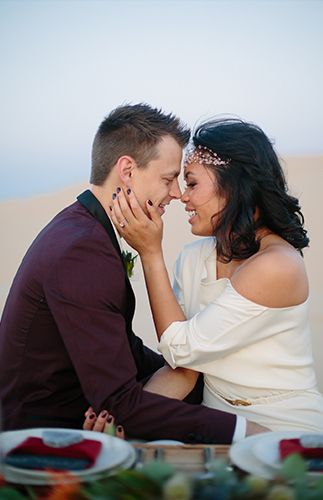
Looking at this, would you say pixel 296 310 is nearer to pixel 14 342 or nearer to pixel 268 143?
pixel 268 143

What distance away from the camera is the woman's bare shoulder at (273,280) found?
2336mm

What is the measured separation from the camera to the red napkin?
45.0 inches

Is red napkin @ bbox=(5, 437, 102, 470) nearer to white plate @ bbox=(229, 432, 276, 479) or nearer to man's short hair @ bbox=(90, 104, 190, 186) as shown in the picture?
white plate @ bbox=(229, 432, 276, 479)

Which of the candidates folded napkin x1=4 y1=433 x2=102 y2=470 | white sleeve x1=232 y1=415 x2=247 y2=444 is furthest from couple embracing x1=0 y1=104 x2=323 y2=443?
folded napkin x1=4 y1=433 x2=102 y2=470

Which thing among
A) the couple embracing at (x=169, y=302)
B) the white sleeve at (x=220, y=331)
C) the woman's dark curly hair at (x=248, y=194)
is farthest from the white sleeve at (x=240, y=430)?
the woman's dark curly hair at (x=248, y=194)

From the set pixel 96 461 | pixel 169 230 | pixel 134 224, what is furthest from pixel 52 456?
pixel 169 230

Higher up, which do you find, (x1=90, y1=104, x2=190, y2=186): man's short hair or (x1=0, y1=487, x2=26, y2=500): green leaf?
(x1=90, y1=104, x2=190, y2=186): man's short hair

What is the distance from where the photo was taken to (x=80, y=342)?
1.96 meters

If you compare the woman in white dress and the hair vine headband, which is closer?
the woman in white dress

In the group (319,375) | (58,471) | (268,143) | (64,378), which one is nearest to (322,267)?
(319,375)

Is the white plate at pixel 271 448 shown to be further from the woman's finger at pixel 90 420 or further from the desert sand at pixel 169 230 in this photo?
the desert sand at pixel 169 230

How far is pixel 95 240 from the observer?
2.14 metres

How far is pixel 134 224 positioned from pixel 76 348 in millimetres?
868

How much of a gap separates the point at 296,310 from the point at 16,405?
144cm
